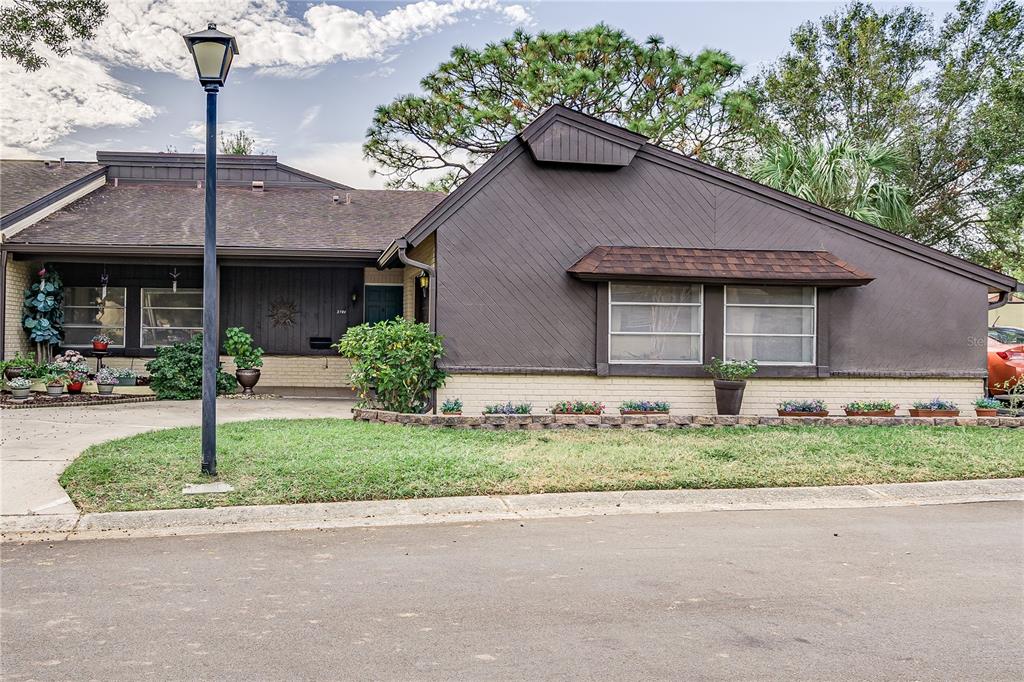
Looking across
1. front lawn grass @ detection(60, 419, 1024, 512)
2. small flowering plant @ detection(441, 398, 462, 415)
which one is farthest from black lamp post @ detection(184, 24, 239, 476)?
small flowering plant @ detection(441, 398, 462, 415)

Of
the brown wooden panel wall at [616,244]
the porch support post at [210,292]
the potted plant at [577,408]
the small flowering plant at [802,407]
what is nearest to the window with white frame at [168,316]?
the brown wooden panel wall at [616,244]

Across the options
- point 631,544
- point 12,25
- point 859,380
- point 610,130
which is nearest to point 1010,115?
point 859,380

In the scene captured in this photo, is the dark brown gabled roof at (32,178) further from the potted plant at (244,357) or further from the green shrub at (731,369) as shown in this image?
the green shrub at (731,369)

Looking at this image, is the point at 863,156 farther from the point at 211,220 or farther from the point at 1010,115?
the point at 211,220

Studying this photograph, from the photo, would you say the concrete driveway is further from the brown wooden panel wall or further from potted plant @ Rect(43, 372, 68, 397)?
the brown wooden panel wall

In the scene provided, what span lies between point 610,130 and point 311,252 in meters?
6.42

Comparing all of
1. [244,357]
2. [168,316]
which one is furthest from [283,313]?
[168,316]

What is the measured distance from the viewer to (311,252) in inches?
622

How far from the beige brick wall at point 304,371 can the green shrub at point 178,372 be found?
1.80m

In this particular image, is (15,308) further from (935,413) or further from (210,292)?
(935,413)

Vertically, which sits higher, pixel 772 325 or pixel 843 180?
pixel 843 180

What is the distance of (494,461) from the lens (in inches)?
351

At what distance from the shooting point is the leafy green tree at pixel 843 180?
1912 centimetres

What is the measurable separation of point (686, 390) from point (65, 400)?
10.7 m
